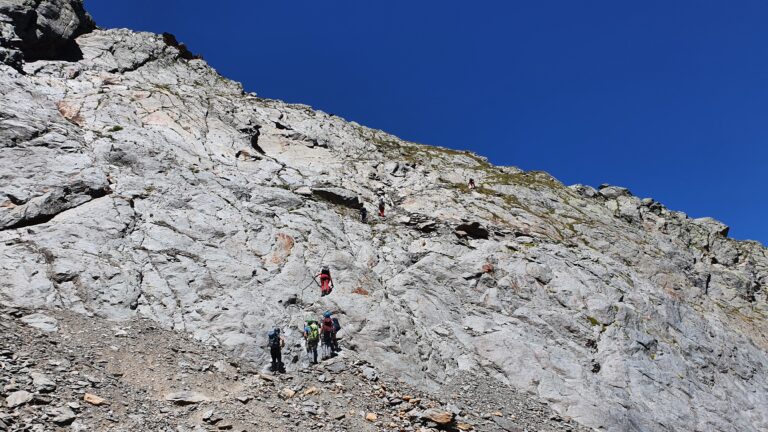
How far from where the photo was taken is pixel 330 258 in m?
32.6

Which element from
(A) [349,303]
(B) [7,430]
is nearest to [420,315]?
(A) [349,303]

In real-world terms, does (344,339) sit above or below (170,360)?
above

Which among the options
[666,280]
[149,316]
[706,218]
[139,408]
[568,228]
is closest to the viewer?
[139,408]

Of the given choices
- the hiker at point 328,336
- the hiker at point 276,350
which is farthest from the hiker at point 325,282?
the hiker at point 276,350

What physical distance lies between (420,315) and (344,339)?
6.84 meters

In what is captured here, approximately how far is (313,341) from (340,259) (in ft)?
33.8

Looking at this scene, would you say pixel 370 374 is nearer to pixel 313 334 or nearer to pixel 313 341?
pixel 313 341

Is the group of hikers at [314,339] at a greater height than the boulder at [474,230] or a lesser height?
lesser

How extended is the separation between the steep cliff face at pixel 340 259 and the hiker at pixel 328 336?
1681 millimetres

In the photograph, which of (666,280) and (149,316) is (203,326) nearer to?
(149,316)

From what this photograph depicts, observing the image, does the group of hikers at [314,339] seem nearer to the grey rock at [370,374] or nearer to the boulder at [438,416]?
the grey rock at [370,374]

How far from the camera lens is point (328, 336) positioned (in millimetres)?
24031

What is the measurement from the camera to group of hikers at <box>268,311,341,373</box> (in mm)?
21953

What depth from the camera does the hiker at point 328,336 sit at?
78.0 ft
